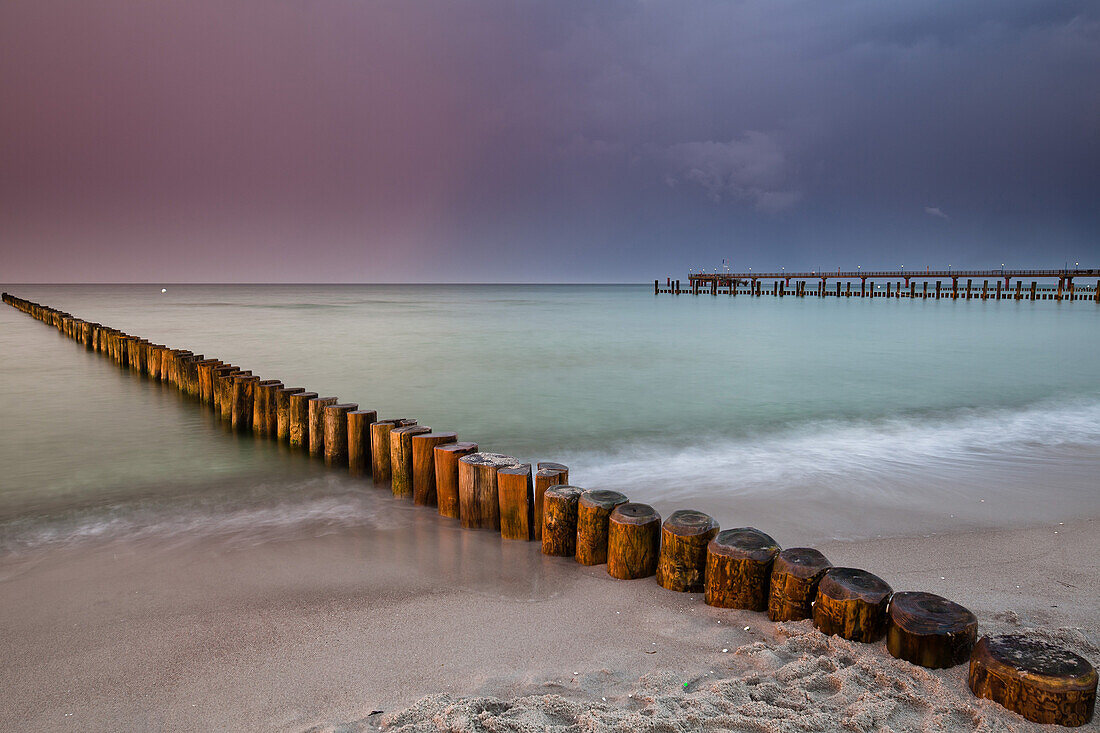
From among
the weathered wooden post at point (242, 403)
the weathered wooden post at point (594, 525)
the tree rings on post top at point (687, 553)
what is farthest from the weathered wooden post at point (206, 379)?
the tree rings on post top at point (687, 553)

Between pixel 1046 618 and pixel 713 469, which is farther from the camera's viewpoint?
pixel 713 469

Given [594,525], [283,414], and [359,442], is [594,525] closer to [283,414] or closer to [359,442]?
[359,442]

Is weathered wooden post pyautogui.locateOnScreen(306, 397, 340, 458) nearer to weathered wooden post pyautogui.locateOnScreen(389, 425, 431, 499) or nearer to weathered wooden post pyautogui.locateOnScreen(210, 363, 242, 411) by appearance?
weathered wooden post pyautogui.locateOnScreen(389, 425, 431, 499)

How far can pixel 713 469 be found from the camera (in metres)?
6.95

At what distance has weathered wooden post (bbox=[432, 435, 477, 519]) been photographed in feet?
16.3

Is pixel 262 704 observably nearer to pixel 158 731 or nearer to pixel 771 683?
pixel 158 731

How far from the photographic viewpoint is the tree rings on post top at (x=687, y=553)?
3.63 m

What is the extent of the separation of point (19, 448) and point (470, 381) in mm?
7341

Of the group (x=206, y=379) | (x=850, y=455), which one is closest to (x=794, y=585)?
(x=850, y=455)

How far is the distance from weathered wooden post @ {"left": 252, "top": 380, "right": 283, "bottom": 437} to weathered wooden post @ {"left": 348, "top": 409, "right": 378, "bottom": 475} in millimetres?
1893

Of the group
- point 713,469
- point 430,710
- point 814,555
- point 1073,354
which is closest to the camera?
point 430,710

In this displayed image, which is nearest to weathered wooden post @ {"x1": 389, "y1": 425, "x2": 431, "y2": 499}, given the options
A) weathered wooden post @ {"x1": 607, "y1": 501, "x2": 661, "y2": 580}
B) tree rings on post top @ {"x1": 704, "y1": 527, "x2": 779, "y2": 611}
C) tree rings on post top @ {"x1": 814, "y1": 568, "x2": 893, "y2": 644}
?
weathered wooden post @ {"x1": 607, "y1": 501, "x2": 661, "y2": 580}

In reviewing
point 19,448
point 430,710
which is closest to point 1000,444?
point 430,710

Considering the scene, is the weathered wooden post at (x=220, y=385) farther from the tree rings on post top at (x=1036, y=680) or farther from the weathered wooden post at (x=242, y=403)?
the tree rings on post top at (x=1036, y=680)
